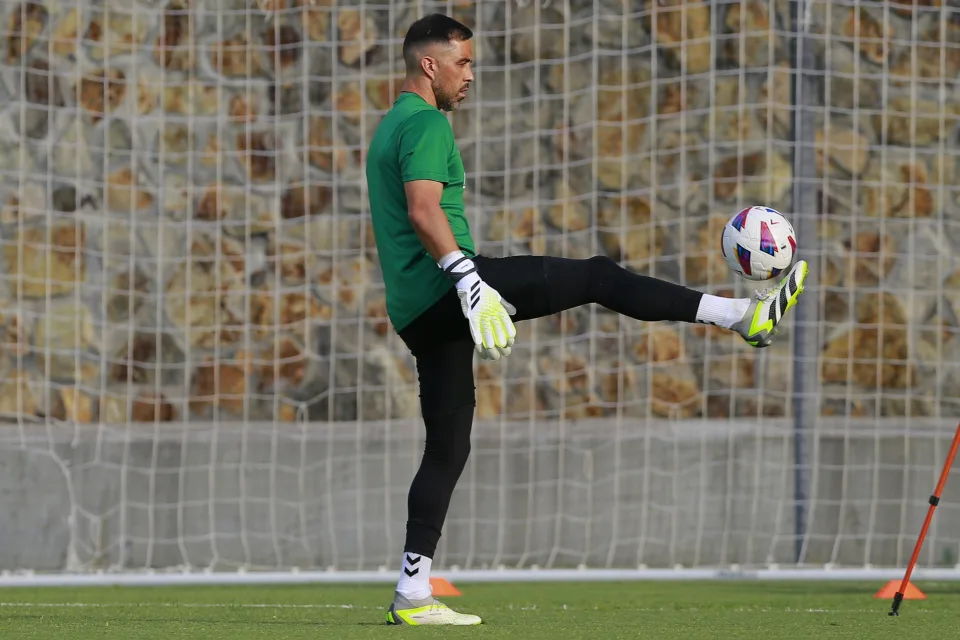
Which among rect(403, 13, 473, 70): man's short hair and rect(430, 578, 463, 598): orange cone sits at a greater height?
rect(403, 13, 473, 70): man's short hair

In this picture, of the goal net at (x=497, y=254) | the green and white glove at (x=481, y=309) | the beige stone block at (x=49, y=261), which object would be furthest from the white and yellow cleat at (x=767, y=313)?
the beige stone block at (x=49, y=261)

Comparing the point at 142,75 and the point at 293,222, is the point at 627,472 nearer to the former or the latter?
Answer: the point at 293,222

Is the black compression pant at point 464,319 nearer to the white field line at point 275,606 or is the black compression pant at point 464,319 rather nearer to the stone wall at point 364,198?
the white field line at point 275,606

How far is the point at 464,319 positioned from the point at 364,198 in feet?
14.6

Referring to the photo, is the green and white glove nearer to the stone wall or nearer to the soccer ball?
the soccer ball

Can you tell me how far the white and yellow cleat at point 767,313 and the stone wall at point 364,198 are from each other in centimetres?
421

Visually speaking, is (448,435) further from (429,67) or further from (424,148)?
(429,67)

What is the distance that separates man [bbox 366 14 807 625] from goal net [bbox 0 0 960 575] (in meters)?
3.96

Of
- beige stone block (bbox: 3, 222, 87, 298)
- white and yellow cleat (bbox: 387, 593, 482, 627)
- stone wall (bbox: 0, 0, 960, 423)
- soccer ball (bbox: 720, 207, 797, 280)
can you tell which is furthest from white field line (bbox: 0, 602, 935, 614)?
beige stone block (bbox: 3, 222, 87, 298)

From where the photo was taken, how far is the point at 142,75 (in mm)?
9180

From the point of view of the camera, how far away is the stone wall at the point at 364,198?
903cm

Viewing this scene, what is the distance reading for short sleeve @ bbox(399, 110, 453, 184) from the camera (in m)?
4.68

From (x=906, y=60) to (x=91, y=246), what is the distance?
4.33m

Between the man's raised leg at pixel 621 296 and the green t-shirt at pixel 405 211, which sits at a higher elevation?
the green t-shirt at pixel 405 211
